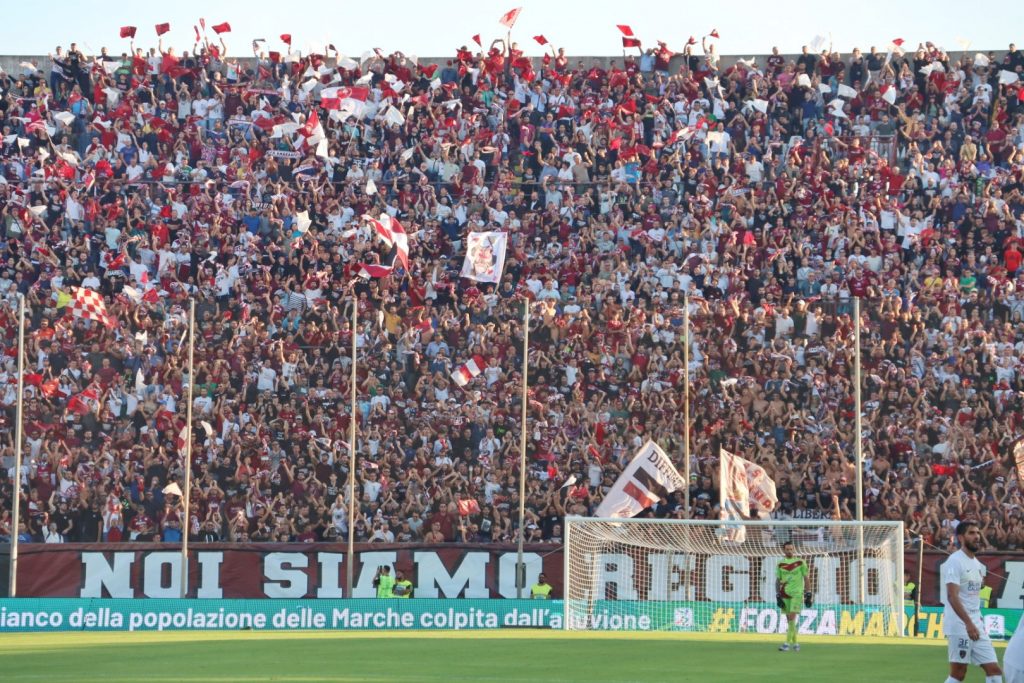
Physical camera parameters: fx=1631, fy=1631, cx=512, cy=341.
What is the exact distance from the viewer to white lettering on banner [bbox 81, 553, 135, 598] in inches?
1211

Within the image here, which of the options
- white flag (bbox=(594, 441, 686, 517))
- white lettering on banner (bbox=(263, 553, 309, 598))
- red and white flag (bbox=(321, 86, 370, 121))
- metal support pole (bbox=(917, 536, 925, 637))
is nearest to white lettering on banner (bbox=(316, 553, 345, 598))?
white lettering on banner (bbox=(263, 553, 309, 598))

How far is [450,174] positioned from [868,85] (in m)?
11.3

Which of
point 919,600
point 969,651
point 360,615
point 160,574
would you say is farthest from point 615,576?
point 969,651

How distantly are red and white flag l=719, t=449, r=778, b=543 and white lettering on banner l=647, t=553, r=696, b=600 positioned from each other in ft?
4.02

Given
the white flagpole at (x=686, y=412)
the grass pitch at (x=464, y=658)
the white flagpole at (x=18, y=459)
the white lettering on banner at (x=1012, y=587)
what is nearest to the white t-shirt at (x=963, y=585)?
the grass pitch at (x=464, y=658)

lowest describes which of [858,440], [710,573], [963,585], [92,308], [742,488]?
[710,573]

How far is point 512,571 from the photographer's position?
3052 centimetres

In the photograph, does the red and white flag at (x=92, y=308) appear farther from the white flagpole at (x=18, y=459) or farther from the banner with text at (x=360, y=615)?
the banner with text at (x=360, y=615)

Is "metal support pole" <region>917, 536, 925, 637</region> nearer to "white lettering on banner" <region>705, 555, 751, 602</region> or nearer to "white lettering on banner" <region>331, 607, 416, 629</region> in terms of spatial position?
"white lettering on banner" <region>705, 555, 751, 602</region>

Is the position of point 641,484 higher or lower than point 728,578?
higher

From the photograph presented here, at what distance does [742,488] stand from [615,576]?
285cm

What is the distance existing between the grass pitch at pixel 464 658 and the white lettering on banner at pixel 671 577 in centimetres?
326

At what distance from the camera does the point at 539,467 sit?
32.1m

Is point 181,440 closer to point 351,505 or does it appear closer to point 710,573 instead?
point 351,505
